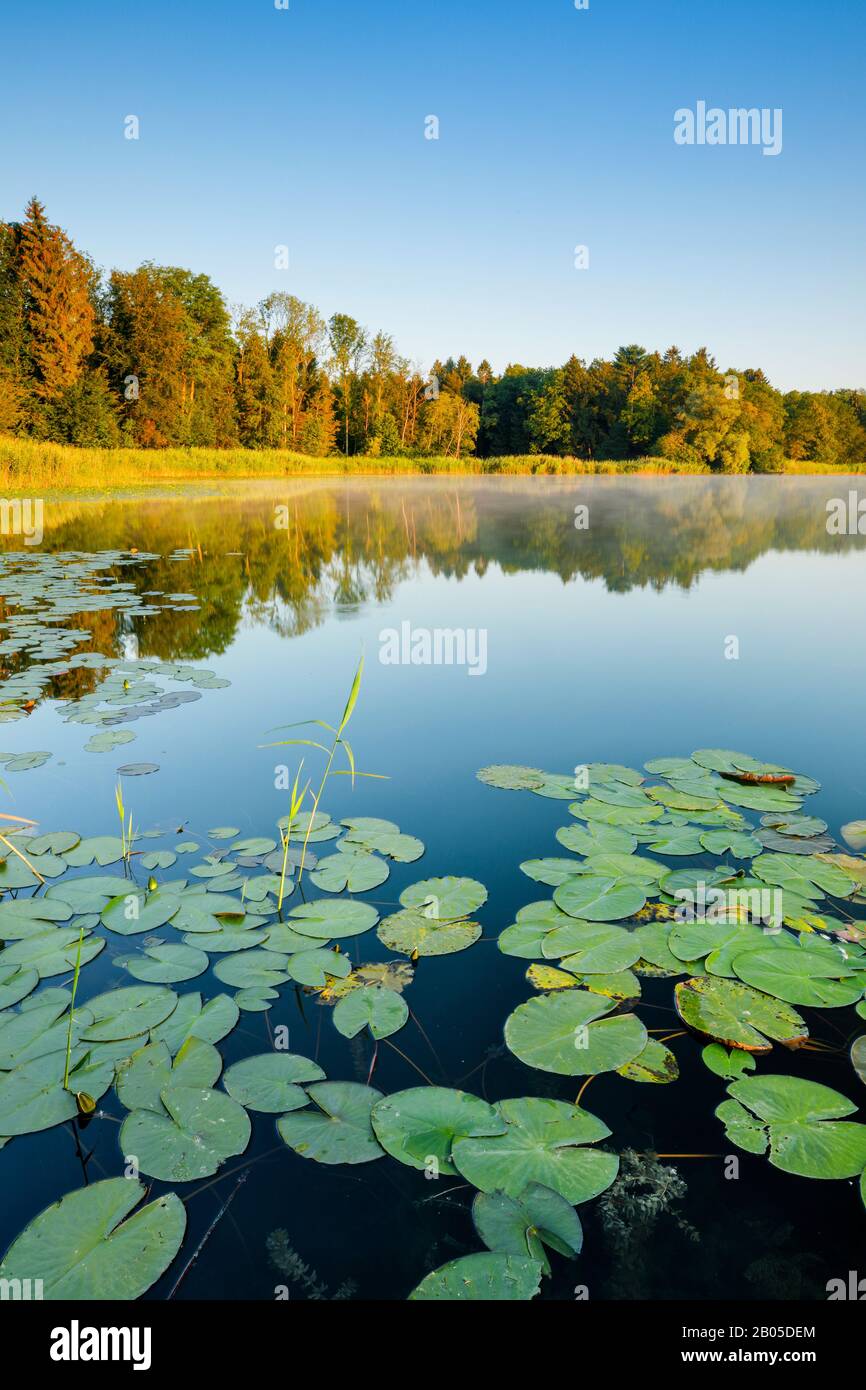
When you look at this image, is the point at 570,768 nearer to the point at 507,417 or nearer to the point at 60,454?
the point at 60,454

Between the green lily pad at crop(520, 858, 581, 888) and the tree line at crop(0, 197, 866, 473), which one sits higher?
the tree line at crop(0, 197, 866, 473)

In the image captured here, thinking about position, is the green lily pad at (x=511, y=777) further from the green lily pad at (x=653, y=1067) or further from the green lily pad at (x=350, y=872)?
the green lily pad at (x=653, y=1067)

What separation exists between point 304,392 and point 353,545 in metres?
33.3

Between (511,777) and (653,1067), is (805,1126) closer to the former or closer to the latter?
(653,1067)

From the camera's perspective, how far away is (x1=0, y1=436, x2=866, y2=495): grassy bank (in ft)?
57.1

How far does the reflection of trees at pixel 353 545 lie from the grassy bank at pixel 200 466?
1709 millimetres

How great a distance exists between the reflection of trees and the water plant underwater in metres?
3.08

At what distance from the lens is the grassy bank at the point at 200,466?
1741 cm

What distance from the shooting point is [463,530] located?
13.8 m

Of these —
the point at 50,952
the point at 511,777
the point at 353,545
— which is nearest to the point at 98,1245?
the point at 50,952

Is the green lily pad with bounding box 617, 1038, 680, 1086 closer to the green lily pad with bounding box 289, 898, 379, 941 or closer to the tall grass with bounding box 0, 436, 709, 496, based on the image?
the green lily pad with bounding box 289, 898, 379, 941

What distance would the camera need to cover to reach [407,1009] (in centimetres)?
188

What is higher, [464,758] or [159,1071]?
[464,758]

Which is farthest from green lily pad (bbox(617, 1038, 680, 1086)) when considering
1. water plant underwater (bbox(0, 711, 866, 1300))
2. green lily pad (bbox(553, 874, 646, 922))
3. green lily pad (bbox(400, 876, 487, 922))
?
green lily pad (bbox(400, 876, 487, 922))
